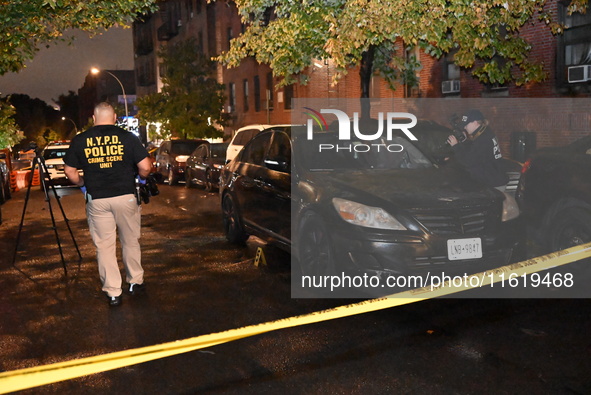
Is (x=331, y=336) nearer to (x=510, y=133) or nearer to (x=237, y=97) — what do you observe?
(x=510, y=133)

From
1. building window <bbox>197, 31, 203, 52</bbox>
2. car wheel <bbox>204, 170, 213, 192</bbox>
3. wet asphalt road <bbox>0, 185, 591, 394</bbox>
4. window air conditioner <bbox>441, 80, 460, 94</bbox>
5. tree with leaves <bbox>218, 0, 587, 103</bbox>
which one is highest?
building window <bbox>197, 31, 203, 52</bbox>

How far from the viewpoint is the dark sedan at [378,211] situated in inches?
262

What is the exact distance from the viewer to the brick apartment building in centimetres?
1734

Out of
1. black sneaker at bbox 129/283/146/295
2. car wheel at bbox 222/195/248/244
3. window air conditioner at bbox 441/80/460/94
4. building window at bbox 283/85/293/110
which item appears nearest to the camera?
black sneaker at bbox 129/283/146/295

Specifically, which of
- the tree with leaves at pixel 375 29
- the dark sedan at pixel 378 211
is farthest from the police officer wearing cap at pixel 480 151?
the tree with leaves at pixel 375 29

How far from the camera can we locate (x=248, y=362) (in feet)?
17.4

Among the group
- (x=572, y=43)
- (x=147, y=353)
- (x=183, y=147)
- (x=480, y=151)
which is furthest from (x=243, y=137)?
(x=147, y=353)

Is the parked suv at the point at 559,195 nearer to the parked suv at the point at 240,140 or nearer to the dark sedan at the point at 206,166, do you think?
the parked suv at the point at 240,140

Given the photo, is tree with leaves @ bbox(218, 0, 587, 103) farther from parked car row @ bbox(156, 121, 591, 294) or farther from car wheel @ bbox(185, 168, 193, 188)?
car wheel @ bbox(185, 168, 193, 188)

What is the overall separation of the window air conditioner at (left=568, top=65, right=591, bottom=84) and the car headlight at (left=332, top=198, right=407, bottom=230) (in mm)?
12117

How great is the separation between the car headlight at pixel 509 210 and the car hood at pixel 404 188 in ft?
0.71

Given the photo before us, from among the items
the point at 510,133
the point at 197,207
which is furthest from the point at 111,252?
the point at 510,133

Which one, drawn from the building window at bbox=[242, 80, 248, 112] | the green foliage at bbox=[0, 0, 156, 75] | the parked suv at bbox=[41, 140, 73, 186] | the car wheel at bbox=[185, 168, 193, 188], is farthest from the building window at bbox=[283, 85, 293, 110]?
the green foliage at bbox=[0, 0, 156, 75]

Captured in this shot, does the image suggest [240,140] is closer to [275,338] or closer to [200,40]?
[275,338]
